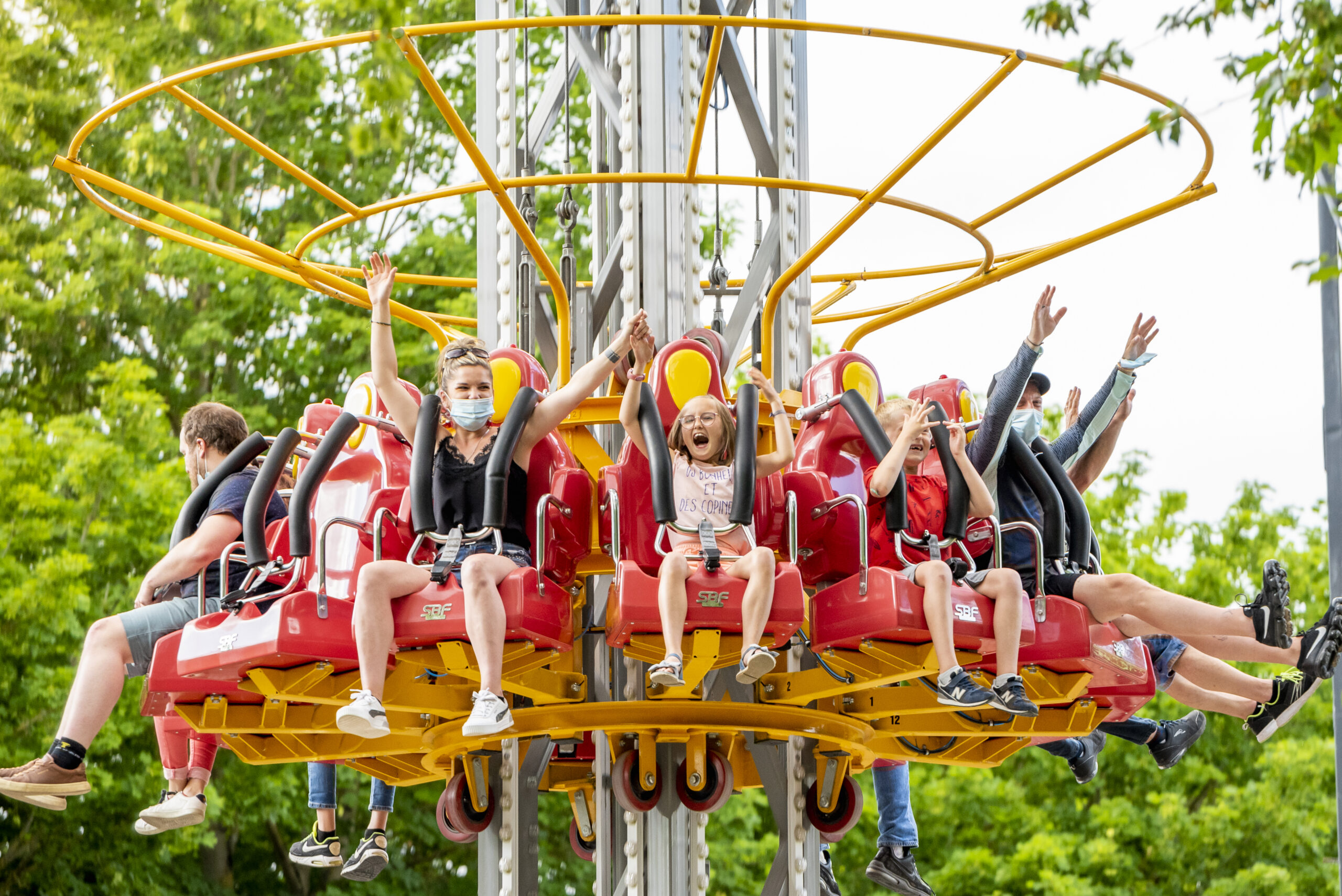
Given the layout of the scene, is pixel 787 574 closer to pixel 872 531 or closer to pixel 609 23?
pixel 872 531

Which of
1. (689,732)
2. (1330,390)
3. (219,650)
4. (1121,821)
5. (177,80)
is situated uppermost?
(177,80)

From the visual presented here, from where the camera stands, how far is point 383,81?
3.78 meters

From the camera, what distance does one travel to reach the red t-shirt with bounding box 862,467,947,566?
6.69 metres

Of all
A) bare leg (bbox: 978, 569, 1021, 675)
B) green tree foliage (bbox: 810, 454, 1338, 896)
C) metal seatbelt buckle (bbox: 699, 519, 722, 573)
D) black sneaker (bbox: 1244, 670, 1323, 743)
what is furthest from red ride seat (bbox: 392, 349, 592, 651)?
green tree foliage (bbox: 810, 454, 1338, 896)

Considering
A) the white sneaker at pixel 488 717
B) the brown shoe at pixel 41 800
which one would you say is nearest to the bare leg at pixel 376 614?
the white sneaker at pixel 488 717

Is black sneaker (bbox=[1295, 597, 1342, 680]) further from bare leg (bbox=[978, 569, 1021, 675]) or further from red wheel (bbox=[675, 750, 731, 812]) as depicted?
red wheel (bbox=[675, 750, 731, 812])

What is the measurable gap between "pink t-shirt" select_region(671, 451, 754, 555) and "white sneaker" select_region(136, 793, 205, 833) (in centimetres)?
245

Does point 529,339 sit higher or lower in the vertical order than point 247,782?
higher

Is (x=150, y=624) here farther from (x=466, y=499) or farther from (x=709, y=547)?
(x=709, y=547)

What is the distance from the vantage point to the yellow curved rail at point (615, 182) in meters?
5.84

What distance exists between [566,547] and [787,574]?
2.91ft

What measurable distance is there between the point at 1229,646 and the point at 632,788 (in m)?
2.50

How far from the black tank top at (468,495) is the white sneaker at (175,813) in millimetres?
1853

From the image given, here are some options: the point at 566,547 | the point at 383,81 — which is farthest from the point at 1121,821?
the point at 383,81
